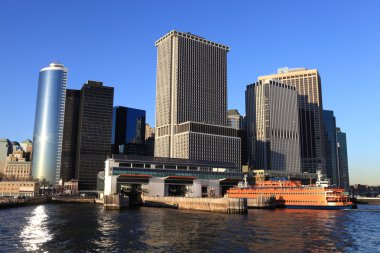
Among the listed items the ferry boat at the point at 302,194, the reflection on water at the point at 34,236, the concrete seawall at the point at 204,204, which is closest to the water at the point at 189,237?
the reflection on water at the point at 34,236

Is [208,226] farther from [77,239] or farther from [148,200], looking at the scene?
[148,200]

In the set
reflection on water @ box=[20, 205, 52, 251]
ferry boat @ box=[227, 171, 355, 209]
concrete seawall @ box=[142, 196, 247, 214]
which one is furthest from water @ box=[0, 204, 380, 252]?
ferry boat @ box=[227, 171, 355, 209]

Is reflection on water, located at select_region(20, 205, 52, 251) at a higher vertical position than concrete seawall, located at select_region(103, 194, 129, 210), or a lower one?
lower

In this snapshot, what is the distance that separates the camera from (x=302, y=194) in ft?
532

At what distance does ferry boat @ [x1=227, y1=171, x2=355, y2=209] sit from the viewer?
15475 centimetres

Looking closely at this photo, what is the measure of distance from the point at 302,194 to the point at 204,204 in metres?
45.9

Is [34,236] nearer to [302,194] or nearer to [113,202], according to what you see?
[113,202]

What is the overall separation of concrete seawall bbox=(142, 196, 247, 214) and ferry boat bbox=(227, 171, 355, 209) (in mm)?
31673

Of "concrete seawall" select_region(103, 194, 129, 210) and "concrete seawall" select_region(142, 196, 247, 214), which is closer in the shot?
"concrete seawall" select_region(142, 196, 247, 214)

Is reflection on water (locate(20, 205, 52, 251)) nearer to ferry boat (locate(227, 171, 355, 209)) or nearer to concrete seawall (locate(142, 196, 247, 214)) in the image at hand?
concrete seawall (locate(142, 196, 247, 214))

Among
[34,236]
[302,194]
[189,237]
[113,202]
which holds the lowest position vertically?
[34,236]

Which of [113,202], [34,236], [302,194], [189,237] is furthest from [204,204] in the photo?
[34,236]

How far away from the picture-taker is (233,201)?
134375 mm

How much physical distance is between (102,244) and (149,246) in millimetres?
8995
